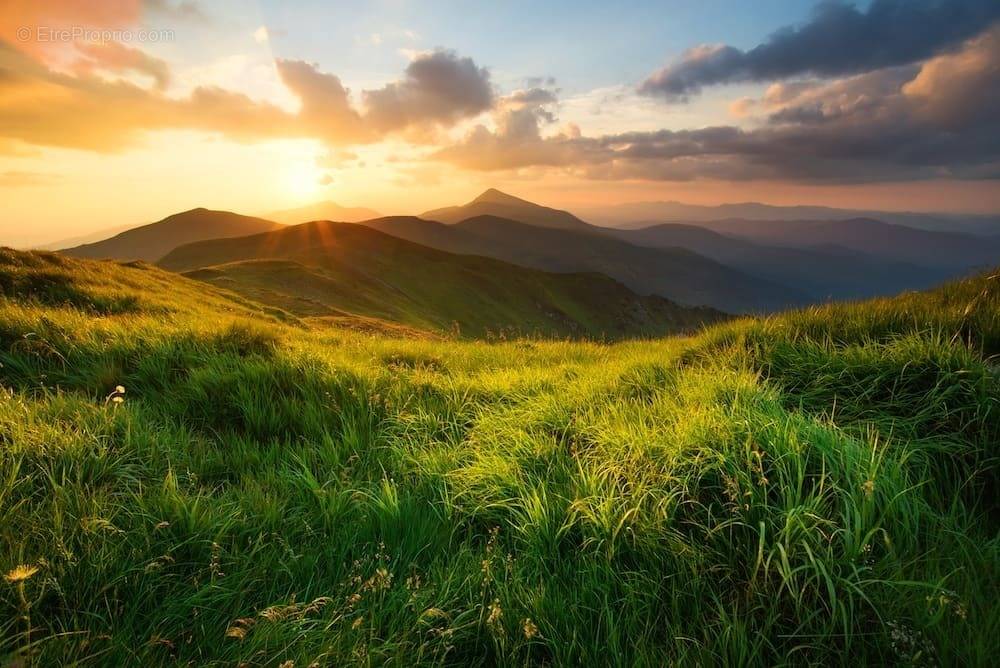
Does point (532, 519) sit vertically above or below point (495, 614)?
below

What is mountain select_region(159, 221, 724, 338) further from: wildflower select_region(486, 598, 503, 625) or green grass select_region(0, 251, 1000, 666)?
wildflower select_region(486, 598, 503, 625)

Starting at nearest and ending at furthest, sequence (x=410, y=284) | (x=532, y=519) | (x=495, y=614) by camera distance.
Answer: (x=495, y=614)
(x=532, y=519)
(x=410, y=284)

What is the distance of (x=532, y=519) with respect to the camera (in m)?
3.34

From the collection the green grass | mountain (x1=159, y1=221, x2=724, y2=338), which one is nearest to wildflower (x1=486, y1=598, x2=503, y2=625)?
the green grass

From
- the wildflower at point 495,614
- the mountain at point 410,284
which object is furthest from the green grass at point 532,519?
the mountain at point 410,284

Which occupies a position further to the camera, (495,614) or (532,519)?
(532,519)

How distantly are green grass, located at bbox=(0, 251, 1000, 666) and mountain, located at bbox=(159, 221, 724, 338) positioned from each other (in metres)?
32.4

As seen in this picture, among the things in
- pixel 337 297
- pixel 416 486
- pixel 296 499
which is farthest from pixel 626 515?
pixel 337 297

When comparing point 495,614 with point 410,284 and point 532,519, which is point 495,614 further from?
point 410,284

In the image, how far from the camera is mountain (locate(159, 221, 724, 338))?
52644 millimetres

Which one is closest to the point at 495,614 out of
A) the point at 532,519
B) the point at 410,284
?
the point at 532,519

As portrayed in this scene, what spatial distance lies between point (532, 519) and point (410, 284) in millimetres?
102011

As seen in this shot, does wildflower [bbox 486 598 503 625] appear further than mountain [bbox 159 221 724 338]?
No

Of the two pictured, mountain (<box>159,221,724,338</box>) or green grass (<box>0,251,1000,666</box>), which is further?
mountain (<box>159,221,724,338</box>)
